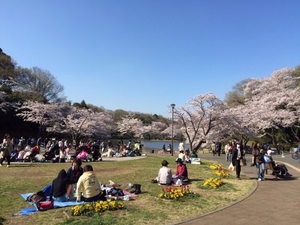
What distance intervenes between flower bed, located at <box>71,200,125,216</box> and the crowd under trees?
20509 mm

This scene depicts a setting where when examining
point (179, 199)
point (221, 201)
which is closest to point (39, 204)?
point (179, 199)

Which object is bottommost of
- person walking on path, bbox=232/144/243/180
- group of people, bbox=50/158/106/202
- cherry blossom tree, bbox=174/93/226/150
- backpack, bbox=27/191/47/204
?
backpack, bbox=27/191/47/204

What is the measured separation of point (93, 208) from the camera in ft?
20.2

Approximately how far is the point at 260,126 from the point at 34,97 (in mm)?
32826

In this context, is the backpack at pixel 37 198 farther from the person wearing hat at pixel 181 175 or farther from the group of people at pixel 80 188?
the person wearing hat at pixel 181 175

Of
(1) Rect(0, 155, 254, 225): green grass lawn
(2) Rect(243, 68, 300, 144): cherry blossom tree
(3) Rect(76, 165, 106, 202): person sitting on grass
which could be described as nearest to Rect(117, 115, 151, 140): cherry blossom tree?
(2) Rect(243, 68, 300, 144): cherry blossom tree

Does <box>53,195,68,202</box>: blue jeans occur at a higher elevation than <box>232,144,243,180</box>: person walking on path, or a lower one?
lower

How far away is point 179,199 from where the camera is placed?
295 inches

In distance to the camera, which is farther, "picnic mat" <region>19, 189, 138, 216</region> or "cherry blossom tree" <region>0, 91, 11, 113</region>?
"cherry blossom tree" <region>0, 91, 11, 113</region>

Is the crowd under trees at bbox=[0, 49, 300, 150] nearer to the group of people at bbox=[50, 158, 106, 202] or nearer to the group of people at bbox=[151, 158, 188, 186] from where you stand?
the group of people at bbox=[151, 158, 188, 186]

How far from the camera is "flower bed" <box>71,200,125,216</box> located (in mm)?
5914

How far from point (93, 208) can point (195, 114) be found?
2255 centimetres

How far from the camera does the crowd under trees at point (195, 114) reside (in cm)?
2781

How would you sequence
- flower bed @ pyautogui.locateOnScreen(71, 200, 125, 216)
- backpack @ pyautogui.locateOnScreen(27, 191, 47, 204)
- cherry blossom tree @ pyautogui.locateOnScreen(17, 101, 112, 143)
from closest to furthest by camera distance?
flower bed @ pyautogui.locateOnScreen(71, 200, 125, 216)
backpack @ pyautogui.locateOnScreen(27, 191, 47, 204)
cherry blossom tree @ pyautogui.locateOnScreen(17, 101, 112, 143)
